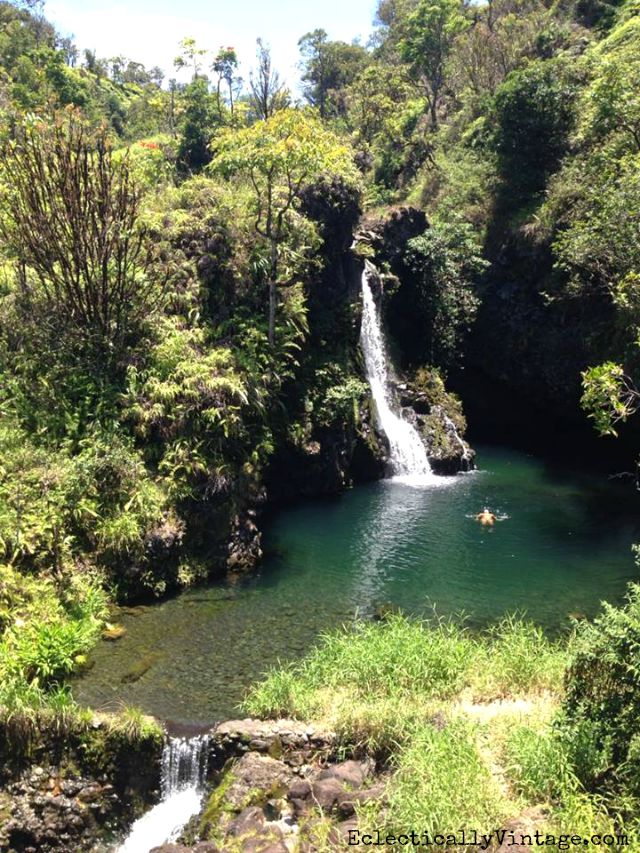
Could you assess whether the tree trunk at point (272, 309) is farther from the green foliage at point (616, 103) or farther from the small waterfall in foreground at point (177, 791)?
the green foliage at point (616, 103)

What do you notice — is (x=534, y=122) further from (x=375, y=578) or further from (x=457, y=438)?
(x=375, y=578)

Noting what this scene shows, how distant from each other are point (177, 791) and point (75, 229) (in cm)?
1342

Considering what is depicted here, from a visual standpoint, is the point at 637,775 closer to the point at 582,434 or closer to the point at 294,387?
the point at 294,387

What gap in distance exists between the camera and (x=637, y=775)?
6.58m

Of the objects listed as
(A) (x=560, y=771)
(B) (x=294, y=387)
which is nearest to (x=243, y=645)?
(A) (x=560, y=771)

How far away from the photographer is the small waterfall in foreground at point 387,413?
2509 centimetres

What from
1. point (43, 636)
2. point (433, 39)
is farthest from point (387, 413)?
point (433, 39)

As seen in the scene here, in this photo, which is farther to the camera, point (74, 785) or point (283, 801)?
point (74, 785)

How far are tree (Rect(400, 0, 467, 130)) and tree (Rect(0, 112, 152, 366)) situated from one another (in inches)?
1410

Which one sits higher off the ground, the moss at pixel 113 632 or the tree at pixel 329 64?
the tree at pixel 329 64

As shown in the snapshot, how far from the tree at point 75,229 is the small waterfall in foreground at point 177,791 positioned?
429 inches

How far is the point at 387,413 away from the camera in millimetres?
26031

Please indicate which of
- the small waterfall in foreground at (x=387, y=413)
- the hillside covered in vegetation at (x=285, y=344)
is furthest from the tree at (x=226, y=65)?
the small waterfall in foreground at (x=387, y=413)

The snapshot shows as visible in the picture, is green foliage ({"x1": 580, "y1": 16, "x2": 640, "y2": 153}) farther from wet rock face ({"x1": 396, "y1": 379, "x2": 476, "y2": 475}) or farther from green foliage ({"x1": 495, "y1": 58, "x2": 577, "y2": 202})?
wet rock face ({"x1": 396, "y1": 379, "x2": 476, "y2": 475})
